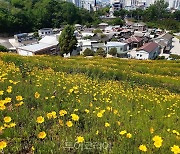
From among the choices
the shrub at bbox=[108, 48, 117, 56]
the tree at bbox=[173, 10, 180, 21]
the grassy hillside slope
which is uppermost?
the tree at bbox=[173, 10, 180, 21]

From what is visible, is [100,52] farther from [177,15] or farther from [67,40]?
[177,15]

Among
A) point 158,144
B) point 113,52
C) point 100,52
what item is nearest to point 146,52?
point 113,52

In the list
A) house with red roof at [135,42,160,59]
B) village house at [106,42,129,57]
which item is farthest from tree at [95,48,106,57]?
house with red roof at [135,42,160,59]

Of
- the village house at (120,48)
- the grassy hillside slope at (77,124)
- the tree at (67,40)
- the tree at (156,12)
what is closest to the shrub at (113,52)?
the village house at (120,48)

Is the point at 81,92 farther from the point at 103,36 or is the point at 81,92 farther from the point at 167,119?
the point at 103,36

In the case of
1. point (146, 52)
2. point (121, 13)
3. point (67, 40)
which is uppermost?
point (121, 13)

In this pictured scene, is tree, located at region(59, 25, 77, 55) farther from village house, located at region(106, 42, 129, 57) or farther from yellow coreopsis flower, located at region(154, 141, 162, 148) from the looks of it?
yellow coreopsis flower, located at region(154, 141, 162, 148)

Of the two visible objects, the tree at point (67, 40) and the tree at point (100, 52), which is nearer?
the tree at point (67, 40)

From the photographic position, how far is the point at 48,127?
3766 mm

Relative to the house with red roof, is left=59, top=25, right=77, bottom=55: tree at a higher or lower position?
higher

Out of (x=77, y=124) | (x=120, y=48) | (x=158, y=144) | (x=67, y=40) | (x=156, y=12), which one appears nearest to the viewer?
(x=158, y=144)

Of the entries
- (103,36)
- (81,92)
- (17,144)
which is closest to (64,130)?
(17,144)

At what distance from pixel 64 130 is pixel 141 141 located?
3.95 feet

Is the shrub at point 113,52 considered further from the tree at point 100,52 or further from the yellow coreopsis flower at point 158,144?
the yellow coreopsis flower at point 158,144
